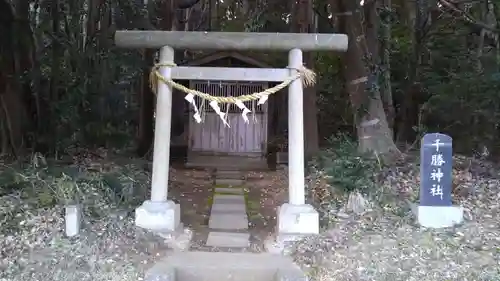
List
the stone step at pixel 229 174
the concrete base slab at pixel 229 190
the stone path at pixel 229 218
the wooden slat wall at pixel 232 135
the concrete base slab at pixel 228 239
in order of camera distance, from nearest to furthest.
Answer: the concrete base slab at pixel 228 239 < the stone path at pixel 229 218 < the concrete base slab at pixel 229 190 < the stone step at pixel 229 174 < the wooden slat wall at pixel 232 135

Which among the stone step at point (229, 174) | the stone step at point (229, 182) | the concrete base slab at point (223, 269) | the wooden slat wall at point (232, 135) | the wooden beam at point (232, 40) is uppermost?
the wooden beam at point (232, 40)

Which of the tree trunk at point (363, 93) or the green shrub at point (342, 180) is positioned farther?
the tree trunk at point (363, 93)

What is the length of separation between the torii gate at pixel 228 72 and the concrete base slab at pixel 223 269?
0.88 metres

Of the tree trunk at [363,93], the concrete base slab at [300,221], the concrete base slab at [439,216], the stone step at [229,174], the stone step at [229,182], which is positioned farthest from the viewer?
the stone step at [229,174]

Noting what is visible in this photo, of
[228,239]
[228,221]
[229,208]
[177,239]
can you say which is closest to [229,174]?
[229,208]

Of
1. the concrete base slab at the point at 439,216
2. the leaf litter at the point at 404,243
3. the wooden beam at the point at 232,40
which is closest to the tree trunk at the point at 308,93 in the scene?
the leaf litter at the point at 404,243

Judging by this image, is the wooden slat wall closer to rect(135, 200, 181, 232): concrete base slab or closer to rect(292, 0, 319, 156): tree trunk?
rect(292, 0, 319, 156): tree trunk

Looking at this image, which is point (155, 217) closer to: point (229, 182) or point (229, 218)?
point (229, 218)

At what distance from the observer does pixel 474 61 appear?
1277 centimetres

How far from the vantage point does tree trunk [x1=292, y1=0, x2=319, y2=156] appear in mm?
12375

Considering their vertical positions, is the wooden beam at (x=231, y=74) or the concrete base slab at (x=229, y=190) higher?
the wooden beam at (x=231, y=74)

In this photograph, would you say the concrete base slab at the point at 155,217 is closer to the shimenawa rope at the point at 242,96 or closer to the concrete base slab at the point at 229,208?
the shimenawa rope at the point at 242,96

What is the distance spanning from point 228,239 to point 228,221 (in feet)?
3.02

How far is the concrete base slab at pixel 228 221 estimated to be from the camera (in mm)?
7840
